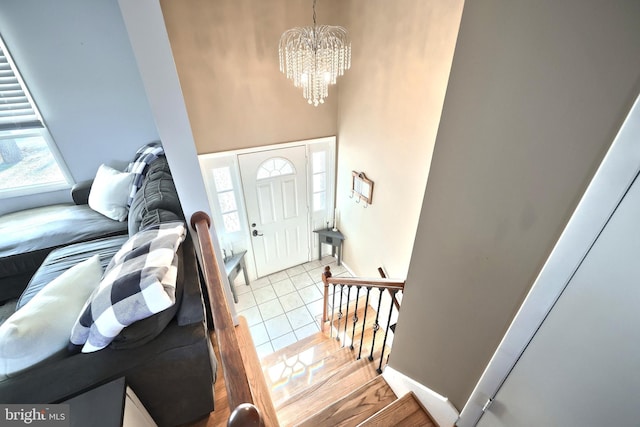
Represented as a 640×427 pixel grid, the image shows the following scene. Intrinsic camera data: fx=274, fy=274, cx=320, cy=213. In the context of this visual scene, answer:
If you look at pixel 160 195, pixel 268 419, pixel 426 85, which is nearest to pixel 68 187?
pixel 160 195

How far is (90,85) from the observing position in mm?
2818

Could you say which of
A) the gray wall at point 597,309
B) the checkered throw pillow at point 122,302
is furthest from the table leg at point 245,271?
the gray wall at point 597,309

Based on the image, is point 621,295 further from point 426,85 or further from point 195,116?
point 195,116

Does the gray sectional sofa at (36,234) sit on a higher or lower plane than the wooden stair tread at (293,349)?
higher

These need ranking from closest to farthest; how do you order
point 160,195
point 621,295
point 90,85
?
point 621,295 → point 160,195 → point 90,85

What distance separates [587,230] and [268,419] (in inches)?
67.3

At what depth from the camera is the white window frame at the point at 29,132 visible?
2.62m

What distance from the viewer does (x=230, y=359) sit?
0.74 metres

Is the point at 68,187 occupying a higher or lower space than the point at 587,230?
lower

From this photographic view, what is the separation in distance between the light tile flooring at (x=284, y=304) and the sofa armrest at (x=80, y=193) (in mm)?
1994

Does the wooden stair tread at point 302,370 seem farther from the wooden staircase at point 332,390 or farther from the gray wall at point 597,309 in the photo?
the gray wall at point 597,309

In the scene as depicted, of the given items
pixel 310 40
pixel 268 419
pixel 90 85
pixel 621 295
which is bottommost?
pixel 268 419

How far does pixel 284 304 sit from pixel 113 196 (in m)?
2.28

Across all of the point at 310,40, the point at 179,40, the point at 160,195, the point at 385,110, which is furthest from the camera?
the point at 385,110
